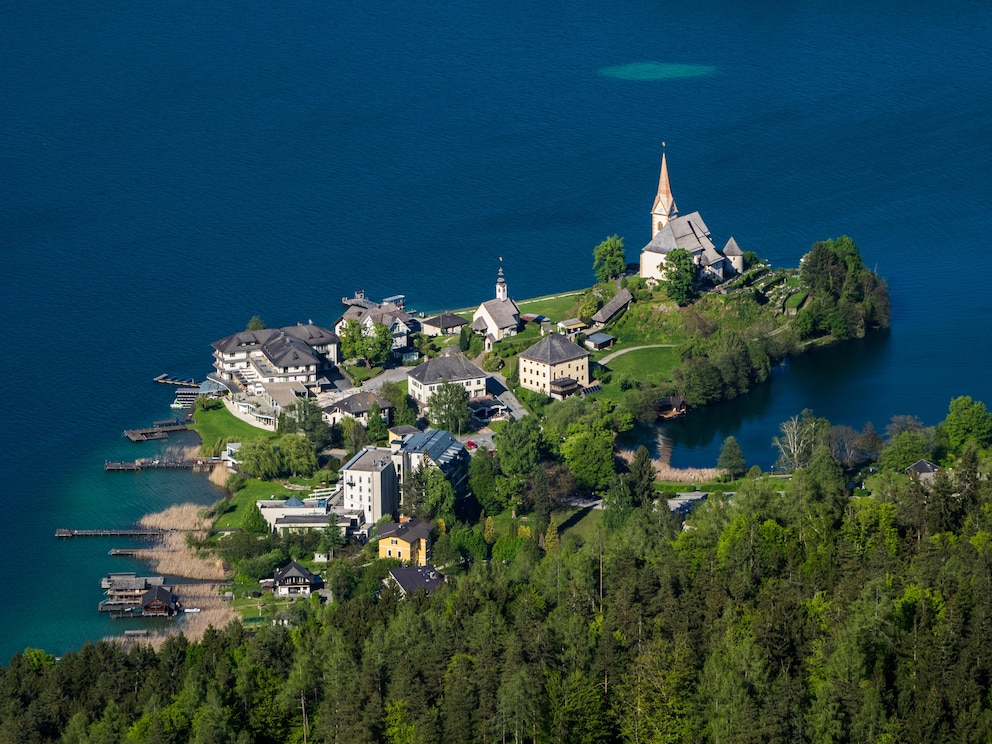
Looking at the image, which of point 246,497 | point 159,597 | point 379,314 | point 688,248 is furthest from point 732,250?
point 159,597

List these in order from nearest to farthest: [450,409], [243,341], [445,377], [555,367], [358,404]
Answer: [450,409]
[358,404]
[445,377]
[555,367]
[243,341]

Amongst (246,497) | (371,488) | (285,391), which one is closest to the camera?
(371,488)

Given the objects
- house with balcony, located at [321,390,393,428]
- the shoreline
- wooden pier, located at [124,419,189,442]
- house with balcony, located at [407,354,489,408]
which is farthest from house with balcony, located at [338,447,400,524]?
wooden pier, located at [124,419,189,442]

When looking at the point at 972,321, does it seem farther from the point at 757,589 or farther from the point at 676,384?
the point at 757,589

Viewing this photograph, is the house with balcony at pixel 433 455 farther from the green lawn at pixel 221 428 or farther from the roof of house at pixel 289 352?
the roof of house at pixel 289 352

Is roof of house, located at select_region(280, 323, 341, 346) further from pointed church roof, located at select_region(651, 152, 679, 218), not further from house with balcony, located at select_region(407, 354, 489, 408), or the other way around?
pointed church roof, located at select_region(651, 152, 679, 218)

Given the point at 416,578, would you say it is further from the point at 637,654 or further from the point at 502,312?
the point at 502,312

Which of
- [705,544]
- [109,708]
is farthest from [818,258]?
[109,708]

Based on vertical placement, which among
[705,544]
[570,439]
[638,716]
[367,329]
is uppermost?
[367,329]
